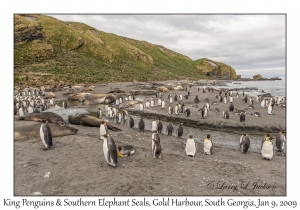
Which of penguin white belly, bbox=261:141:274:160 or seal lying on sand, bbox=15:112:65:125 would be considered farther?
seal lying on sand, bbox=15:112:65:125

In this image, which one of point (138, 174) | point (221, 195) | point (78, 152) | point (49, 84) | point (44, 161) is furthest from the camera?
point (49, 84)

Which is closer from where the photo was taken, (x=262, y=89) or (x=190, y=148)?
(x=190, y=148)

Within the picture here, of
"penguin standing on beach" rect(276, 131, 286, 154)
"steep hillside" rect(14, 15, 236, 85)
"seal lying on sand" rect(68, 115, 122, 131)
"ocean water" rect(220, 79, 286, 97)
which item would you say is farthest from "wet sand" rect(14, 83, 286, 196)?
"steep hillside" rect(14, 15, 236, 85)

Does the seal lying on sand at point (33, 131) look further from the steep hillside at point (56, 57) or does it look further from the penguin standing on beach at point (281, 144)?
the steep hillside at point (56, 57)

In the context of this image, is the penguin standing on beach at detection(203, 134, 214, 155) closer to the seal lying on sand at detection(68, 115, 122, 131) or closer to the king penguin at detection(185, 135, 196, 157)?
the king penguin at detection(185, 135, 196, 157)

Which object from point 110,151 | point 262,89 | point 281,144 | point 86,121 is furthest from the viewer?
point 262,89

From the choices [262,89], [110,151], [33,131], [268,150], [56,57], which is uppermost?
[56,57]

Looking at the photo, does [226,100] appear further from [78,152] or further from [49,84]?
[49,84]

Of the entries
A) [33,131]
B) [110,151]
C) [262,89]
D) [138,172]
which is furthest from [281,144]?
[262,89]

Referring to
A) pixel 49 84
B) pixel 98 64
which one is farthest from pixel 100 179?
pixel 98 64

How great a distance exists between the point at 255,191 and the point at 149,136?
5.96 meters

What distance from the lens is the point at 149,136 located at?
10.3m

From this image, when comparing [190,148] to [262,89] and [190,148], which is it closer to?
[190,148]
